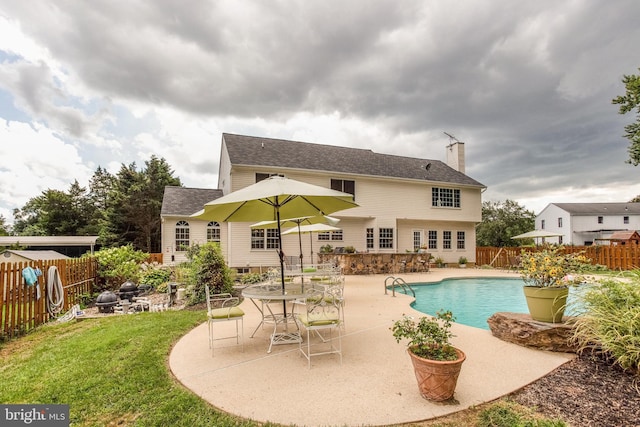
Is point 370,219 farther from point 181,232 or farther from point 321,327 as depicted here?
point 321,327

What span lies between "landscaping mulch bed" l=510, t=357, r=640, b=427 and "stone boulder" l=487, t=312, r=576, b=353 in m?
0.56

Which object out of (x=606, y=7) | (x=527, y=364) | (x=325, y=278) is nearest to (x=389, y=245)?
(x=325, y=278)

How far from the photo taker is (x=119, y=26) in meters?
8.63

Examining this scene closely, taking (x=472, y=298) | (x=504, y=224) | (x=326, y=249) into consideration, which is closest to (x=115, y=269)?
(x=326, y=249)

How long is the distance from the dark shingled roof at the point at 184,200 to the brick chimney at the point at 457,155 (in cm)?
1815

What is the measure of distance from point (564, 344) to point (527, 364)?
1.00 meters

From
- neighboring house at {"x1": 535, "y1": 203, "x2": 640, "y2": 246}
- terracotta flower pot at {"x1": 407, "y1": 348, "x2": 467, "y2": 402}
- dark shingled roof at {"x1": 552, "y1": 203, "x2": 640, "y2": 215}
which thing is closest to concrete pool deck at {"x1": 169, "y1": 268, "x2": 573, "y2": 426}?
terracotta flower pot at {"x1": 407, "y1": 348, "x2": 467, "y2": 402}

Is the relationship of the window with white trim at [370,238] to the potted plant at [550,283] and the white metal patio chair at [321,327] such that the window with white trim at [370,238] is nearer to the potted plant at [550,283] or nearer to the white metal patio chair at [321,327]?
the white metal patio chair at [321,327]

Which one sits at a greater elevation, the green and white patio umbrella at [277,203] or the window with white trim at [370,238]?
the green and white patio umbrella at [277,203]

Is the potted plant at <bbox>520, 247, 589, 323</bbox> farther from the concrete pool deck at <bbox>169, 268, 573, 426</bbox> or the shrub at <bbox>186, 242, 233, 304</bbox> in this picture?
the shrub at <bbox>186, 242, 233, 304</bbox>

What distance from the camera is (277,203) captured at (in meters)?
4.98

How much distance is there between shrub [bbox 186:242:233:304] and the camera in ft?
28.8

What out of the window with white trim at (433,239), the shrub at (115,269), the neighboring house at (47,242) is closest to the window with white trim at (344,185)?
the window with white trim at (433,239)

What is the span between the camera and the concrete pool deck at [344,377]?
9.62 ft
